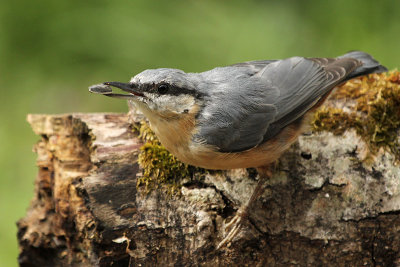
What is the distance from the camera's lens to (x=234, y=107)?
143 inches

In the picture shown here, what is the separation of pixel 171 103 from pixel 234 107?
51 centimetres

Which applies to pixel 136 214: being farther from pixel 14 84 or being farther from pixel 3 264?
pixel 14 84

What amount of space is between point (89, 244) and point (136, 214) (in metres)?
0.41

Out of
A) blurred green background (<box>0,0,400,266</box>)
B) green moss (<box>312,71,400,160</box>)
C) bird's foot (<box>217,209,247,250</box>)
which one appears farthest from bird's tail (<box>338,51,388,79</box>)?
blurred green background (<box>0,0,400,266</box>)

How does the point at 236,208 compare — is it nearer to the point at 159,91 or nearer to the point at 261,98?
the point at 261,98

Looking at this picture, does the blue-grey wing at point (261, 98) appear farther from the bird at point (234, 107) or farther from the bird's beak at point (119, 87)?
the bird's beak at point (119, 87)

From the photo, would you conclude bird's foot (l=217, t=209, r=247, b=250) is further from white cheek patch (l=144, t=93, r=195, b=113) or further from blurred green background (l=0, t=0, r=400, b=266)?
blurred green background (l=0, t=0, r=400, b=266)

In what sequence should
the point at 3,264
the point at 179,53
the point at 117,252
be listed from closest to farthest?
the point at 117,252, the point at 3,264, the point at 179,53

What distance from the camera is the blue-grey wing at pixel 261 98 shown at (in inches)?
141

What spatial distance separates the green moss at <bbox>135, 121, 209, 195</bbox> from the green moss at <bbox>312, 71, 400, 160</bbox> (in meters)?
1.10

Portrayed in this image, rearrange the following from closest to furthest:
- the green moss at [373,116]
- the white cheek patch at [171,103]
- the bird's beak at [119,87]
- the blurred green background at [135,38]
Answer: the bird's beak at [119,87]
the white cheek patch at [171,103]
the green moss at [373,116]
the blurred green background at [135,38]

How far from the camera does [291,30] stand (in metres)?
6.58

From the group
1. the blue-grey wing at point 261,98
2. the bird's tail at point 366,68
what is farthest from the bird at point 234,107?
the bird's tail at point 366,68

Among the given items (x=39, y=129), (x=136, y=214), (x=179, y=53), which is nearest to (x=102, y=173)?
(x=136, y=214)
